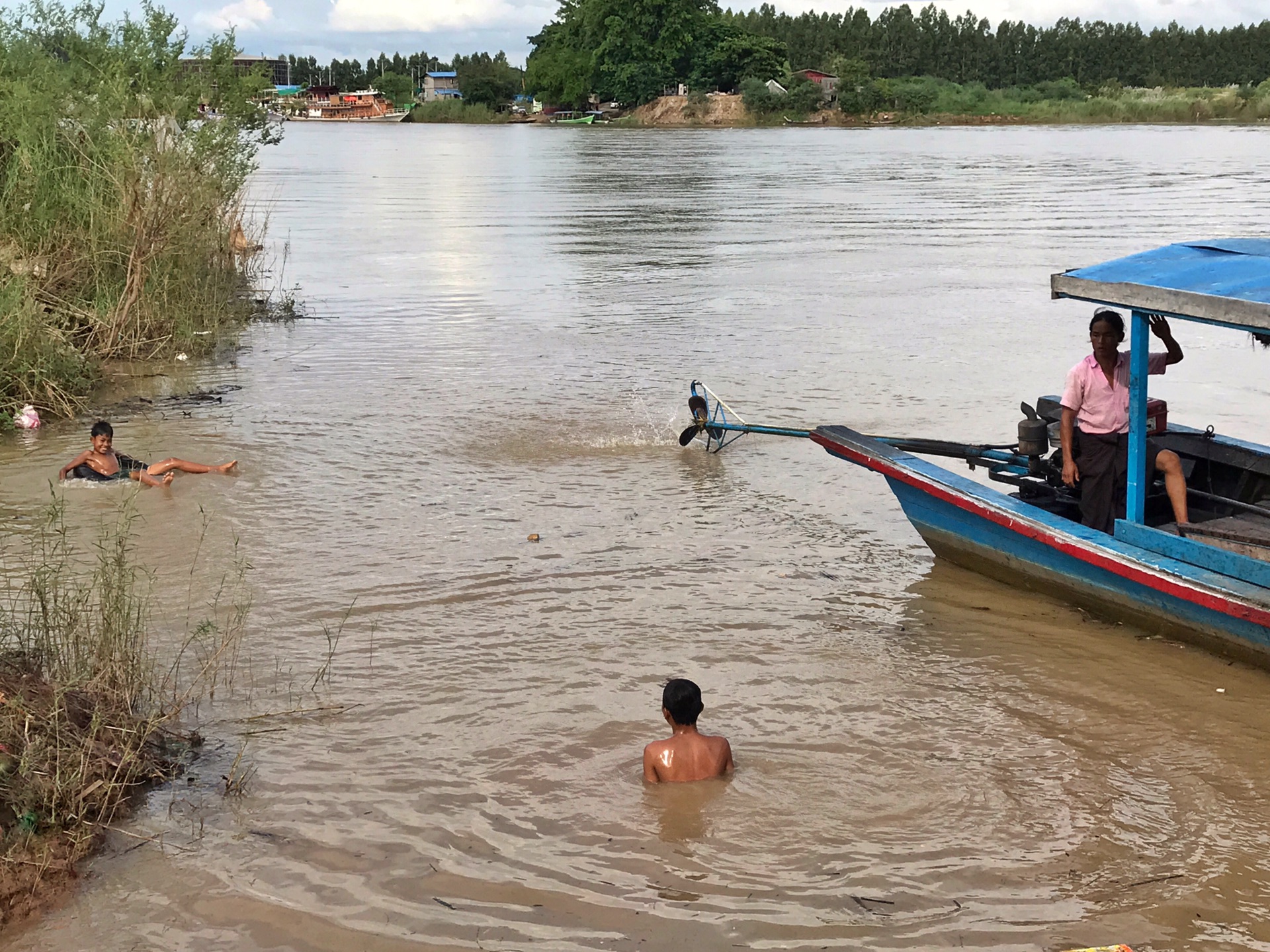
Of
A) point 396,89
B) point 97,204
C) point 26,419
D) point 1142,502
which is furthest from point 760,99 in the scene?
point 1142,502

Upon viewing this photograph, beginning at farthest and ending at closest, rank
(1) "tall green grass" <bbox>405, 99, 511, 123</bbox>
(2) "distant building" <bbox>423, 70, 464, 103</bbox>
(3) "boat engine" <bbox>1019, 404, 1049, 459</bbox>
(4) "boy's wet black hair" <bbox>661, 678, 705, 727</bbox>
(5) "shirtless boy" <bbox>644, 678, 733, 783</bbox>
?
(2) "distant building" <bbox>423, 70, 464, 103</bbox> → (1) "tall green grass" <bbox>405, 99, 511, 123</bbox> → (3) "boat engine" <bbox>1019, 404, 1049, 459</bbox> → (5) "shirtless boy" <bbox>644, 678, 733, 783</bbox> → (4) "boy's wet black hair" <bbox>661, 678, 705, 727</bbox>

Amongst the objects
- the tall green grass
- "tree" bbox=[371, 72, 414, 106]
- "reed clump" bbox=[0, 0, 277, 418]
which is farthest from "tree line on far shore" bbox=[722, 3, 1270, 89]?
"reed clump" bbox=[0, 0, 277, 418]

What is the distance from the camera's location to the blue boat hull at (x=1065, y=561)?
577 cm

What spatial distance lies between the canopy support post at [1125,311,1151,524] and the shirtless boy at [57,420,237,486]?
608 centimetres

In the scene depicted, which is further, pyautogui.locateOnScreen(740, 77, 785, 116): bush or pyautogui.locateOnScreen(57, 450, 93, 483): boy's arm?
pyautogui.locateOnScreen(740, 77, 785, 116): bush

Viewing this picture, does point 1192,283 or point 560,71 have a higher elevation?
point 560,71

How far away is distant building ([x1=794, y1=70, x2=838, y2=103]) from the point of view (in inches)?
3674

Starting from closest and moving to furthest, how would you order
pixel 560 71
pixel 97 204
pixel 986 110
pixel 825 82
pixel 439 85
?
1. pixel 97 204
2. pixel 986 110
3. pixel 825 82
4. pixel 560 71
5. pixel 439 85

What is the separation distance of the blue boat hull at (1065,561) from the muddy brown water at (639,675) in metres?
0.18

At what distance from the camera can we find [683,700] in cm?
493

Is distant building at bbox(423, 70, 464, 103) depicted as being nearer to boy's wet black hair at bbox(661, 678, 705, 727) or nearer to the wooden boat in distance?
the wooden boat in distance

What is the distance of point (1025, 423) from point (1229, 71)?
4432 inches

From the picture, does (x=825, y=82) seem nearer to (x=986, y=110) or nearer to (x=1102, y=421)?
(x=986, y=110)

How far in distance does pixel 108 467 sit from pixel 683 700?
5468 millimetres
